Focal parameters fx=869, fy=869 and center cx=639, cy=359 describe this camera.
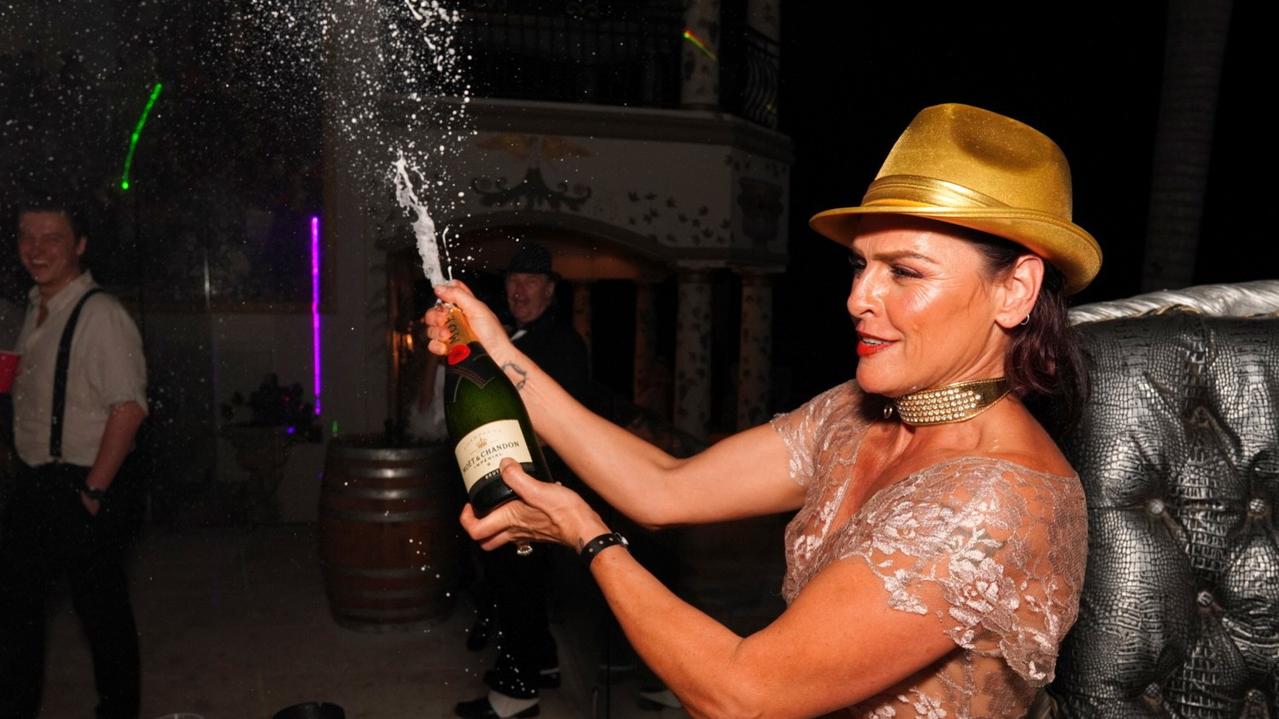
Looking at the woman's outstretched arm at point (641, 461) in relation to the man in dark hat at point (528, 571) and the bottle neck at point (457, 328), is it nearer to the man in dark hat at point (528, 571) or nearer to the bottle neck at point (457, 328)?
the bottle neck at point (457, 328)

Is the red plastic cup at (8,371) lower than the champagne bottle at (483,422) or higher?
lower

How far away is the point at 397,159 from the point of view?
17.7 ft

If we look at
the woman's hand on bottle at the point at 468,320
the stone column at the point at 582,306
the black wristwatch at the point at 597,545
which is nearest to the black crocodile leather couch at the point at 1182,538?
the black wristwatch at the point at 597,545

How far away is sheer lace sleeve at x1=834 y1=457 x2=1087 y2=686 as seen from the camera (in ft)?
3.18

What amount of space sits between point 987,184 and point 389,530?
2.72 m

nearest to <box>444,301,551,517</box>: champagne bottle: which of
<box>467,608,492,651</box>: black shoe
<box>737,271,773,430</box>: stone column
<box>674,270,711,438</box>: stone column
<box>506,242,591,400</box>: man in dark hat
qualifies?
<box>506,242,591,400</box>: man in dark hat

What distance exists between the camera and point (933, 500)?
102 cm

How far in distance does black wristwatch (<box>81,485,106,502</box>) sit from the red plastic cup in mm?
339

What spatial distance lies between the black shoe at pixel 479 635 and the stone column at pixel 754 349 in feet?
12.4

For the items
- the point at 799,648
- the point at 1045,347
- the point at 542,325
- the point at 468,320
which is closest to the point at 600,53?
the point at 542,325

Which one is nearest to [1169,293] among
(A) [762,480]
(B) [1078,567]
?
(B) [1078,567]

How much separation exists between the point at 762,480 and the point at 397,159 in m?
4.56

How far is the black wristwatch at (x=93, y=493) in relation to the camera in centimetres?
238

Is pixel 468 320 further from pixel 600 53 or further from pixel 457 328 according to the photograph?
pixel 600 53
